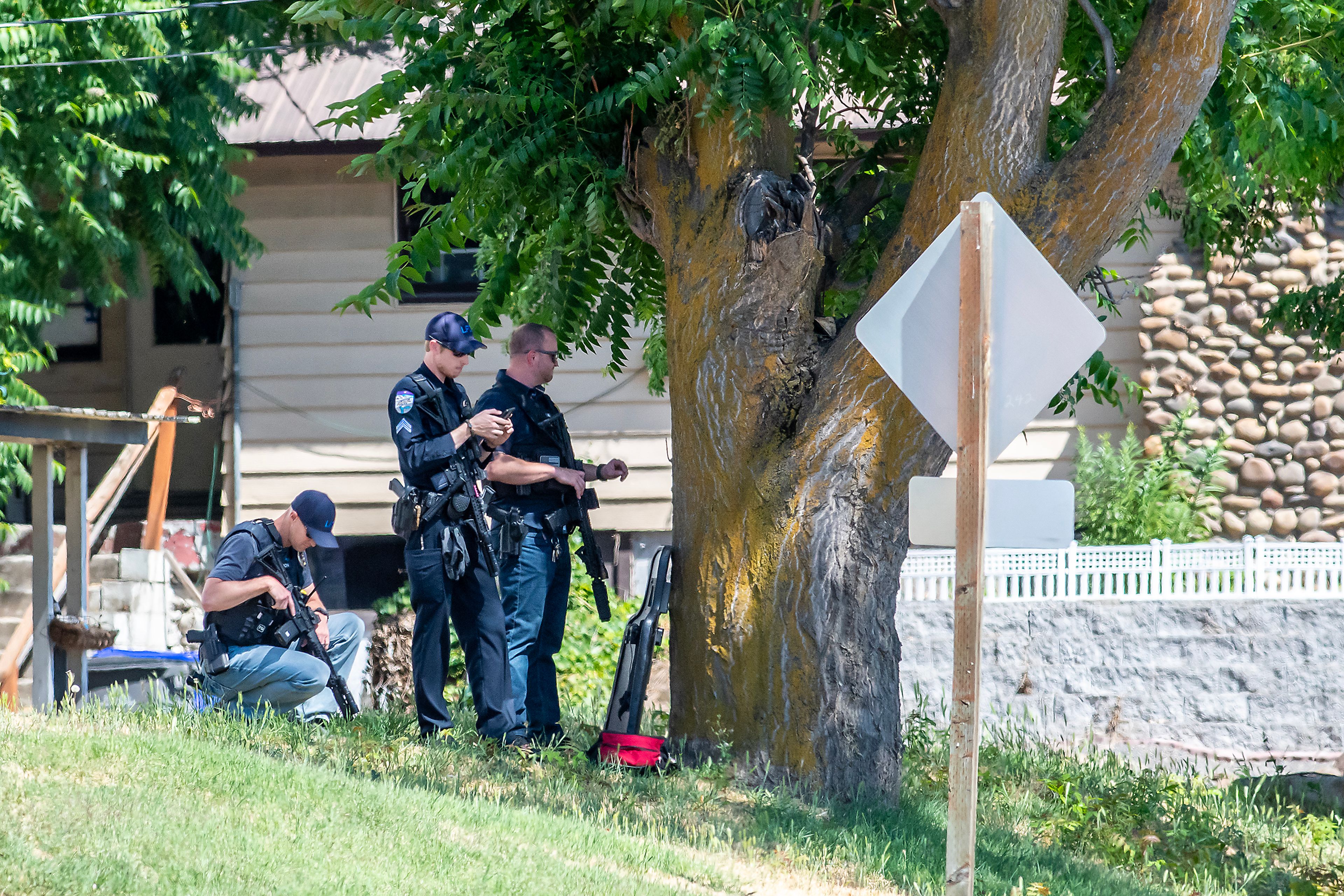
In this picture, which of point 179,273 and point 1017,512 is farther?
point 179,273

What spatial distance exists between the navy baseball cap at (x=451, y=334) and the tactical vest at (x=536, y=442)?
0.48m

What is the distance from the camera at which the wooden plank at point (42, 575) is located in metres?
7.49

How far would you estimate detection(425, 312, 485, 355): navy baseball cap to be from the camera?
607 centimetres

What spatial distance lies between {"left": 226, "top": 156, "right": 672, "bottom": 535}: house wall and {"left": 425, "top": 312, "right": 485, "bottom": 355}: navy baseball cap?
20.0 ft

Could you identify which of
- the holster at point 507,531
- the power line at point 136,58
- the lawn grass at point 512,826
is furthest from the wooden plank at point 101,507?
the holster at point 507,531

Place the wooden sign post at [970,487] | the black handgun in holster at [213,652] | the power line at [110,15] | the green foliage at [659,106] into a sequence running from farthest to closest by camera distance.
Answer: the power line at [110,15] → the black handgun in holster at [213,652] → the green foliage at [659,106] → the wooden sign post at [970,487]

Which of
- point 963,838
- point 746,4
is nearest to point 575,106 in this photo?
point 746,4

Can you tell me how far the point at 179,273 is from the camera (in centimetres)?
1132

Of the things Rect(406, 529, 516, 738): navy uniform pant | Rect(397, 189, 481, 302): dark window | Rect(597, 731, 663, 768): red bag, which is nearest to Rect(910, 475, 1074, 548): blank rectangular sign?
Rect(597, 731, 663, 768): red bag

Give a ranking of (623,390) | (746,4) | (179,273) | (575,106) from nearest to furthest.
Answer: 1. (746,4)
2. (575,106)
3. (179,273)
4. (623,390)

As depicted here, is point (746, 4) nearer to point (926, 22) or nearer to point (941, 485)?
point (926, 22)

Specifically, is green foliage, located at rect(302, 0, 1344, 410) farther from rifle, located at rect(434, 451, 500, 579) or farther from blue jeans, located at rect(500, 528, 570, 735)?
blue jeans, located at rect(500, 528, 570, 735)

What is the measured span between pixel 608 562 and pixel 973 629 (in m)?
8.75

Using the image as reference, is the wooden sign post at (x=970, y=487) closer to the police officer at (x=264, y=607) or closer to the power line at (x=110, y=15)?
the police officer at (x=264, y=607)
